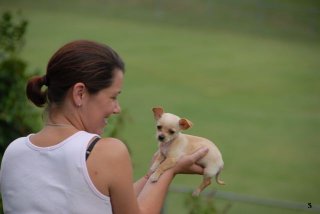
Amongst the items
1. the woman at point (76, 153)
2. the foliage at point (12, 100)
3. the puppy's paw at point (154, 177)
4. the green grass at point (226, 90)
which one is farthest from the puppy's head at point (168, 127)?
the green grass at point (226, 90)

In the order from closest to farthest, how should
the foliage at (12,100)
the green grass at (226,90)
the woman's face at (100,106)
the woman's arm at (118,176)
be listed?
the woman's arm at (118,176) → the woman's face at (100,106) → the foliage at (12,100) → the green grass at (226,90)

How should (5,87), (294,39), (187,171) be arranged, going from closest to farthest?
(187,171) → (5,87) → (294,39)

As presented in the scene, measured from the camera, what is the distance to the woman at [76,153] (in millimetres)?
2107

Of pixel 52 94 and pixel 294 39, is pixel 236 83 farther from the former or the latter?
pixel 52 94

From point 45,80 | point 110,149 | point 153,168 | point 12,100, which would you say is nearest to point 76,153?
point 110,149

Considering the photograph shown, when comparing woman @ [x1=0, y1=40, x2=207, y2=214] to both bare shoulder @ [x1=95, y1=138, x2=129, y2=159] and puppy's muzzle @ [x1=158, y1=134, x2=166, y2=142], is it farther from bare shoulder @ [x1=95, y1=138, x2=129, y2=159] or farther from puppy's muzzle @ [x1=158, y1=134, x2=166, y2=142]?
puppy's muzzle @ [x1=158, y1=134, x2=166, y2=142]

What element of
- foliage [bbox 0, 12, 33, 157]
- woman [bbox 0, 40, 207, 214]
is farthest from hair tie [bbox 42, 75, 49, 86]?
foliage [bbox 0, 12, 33, 157]

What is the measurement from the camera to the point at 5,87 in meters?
6.10

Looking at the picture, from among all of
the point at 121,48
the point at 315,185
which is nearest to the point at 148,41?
the point at 121,48

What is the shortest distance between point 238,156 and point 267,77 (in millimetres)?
7203

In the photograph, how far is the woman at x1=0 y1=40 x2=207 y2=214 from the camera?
6.91 feet

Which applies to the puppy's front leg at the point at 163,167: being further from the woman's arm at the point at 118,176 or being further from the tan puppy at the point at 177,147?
the woman's arm at the point at 118,176

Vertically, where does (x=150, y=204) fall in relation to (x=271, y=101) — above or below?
above

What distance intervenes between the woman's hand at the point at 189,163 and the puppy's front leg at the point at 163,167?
0.06 m
